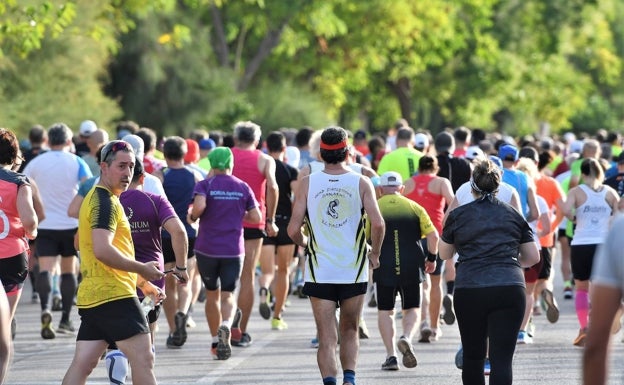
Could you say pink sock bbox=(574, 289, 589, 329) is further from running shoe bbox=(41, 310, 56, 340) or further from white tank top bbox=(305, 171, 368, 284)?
running shoe bbox=(41, 310, 56, 340)

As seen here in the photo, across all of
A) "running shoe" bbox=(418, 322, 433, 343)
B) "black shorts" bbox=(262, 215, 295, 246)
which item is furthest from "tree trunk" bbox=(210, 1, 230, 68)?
"running shoe" bbox=(418, 322, 433, 343)

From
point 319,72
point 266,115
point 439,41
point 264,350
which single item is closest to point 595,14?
point 439,41

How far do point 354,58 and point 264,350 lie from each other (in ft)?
109

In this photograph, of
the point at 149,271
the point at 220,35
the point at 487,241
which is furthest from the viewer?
the point at 220,35

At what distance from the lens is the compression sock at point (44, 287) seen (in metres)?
14.7

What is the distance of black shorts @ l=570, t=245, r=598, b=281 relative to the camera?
Answer: 1373cm

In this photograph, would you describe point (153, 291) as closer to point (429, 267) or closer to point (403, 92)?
point (429, 267)

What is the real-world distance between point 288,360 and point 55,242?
333 centimetres

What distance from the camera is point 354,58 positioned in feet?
152

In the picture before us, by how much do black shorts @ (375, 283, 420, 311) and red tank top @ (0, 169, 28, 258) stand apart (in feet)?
9.71

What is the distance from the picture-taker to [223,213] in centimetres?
1255

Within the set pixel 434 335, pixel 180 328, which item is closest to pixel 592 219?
pixel 434 335

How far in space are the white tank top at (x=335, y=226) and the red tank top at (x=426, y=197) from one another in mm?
3779

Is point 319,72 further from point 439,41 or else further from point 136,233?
point 136,233
